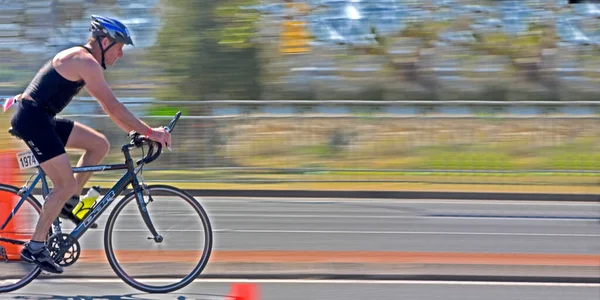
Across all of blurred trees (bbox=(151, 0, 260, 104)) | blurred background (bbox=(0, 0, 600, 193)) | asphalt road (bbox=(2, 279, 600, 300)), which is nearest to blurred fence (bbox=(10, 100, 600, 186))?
blurred background (bbox=(0, 0, 600, 193))

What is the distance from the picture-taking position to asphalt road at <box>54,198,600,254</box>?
9.16m

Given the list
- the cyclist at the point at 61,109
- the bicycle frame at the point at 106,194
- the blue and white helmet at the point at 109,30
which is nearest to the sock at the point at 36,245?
the cyclist at the point at 61,109

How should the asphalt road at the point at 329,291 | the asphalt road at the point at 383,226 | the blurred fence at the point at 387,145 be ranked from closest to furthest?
the asphalt road at the point at 329,291
the asphalt road at the point at 383,226
the blurred fence at the point at 387,145

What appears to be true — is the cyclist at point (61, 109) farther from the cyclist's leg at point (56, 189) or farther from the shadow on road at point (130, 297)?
the shadow on road at point (130, 297)

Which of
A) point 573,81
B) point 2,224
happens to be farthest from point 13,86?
point 2,224

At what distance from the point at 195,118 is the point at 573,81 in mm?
10760

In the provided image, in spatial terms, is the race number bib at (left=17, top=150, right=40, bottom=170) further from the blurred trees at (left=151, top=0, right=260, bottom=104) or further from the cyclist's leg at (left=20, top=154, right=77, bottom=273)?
the blurred trees at (left=151, top=0, right=260, bottom=104)

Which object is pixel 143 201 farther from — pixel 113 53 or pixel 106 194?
pixel 113 53

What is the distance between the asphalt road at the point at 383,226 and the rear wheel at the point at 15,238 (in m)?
0.62

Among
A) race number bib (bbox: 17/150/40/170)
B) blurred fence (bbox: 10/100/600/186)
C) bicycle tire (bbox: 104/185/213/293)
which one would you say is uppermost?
blurred fence (bbox: 10/100/600/186)

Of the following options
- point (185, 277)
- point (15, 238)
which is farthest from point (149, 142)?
point (15, 238)

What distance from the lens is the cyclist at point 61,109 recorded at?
6043 millimetres

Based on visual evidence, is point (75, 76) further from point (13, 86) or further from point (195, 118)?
point (13, 86)

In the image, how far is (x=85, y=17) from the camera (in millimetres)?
22297
